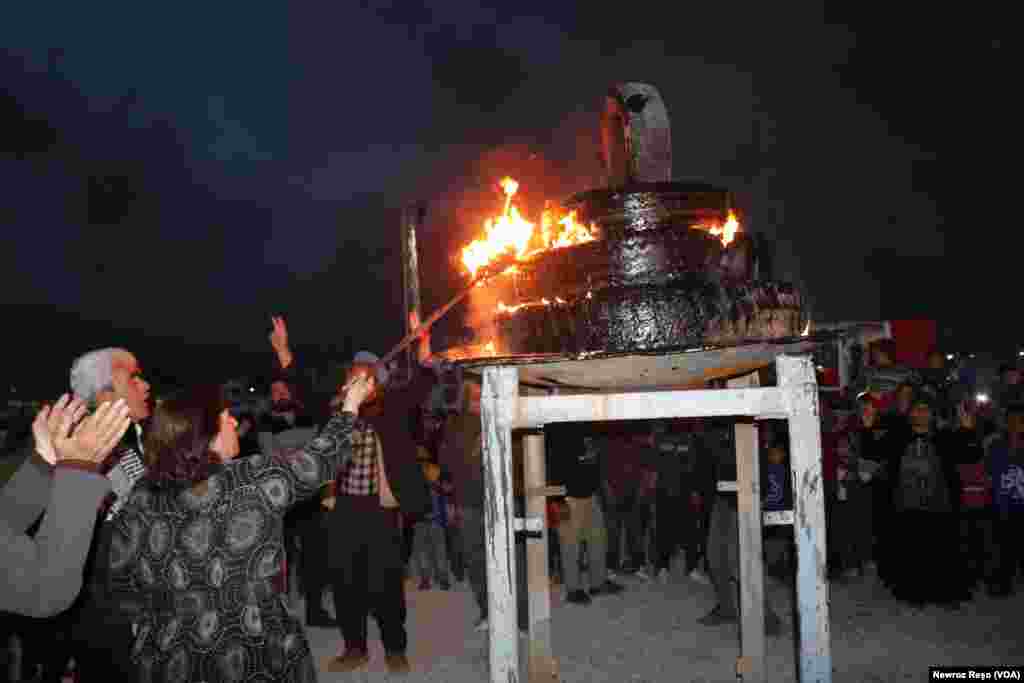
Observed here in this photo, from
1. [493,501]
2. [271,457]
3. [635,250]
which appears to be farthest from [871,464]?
[271,457]

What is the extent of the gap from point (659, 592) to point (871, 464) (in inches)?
125

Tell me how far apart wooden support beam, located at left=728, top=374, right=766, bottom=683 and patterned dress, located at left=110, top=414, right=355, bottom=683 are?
10.8 feet

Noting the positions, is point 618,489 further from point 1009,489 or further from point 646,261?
point 646,261

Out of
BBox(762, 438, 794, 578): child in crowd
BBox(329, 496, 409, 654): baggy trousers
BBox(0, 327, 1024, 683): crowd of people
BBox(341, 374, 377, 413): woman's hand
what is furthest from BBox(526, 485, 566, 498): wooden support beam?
BBox(762, 438, 794, 578): child in crowd

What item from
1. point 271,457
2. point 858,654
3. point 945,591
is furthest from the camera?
point 945,591

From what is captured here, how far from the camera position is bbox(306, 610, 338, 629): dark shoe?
7637 millimetres

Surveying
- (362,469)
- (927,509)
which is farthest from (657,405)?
(927,509)

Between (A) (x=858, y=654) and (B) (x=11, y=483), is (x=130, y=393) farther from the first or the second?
(A) (x=858, y=654)

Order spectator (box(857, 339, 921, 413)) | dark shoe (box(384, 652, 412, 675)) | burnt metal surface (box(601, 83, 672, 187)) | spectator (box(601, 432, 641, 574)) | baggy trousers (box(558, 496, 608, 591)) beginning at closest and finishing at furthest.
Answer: burnt metal surface (box(601, 83, 672, 187)) → dark shoe (box(384, 652, 412, 675)) → baggy trousers (box(558, 496, 608, 591)) → spectator (box(601, 432, 641, 574)) → spectator (box(857, 339, 921, 413))

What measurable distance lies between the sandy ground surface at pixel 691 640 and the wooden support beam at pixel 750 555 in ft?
1.04

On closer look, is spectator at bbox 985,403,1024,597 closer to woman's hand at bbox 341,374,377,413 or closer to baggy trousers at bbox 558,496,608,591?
baggy trousers at bbox 558,496,608,591

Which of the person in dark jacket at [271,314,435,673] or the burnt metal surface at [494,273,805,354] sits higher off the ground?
the burnt metal surface at [494,273,805,354]

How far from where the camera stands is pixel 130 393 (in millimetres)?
4078

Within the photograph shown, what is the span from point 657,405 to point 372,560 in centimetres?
371
